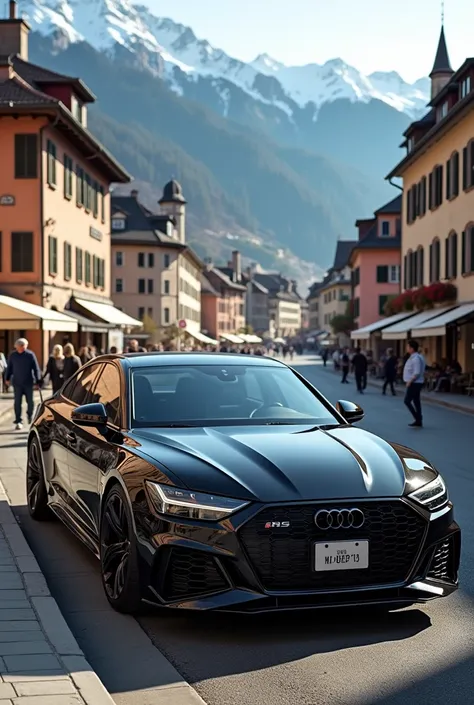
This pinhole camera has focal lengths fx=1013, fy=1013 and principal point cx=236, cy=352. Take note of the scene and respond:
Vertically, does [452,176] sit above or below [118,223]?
below

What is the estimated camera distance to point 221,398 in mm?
6918

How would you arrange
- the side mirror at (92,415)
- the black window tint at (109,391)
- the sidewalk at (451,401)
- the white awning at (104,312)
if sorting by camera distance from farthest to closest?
the white awning at (104,312) → the sidewalk at (451,401) → the black window tint at (109,391) → the side mirror at (92,415)

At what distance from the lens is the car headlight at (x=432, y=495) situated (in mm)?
5492

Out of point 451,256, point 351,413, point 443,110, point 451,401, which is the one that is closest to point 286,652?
point 351,413

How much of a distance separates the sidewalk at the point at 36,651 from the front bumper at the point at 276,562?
1.97 ft

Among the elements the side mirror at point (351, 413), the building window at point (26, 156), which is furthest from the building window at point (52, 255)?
the side mirror at point (351, 413)

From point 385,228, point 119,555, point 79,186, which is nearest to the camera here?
point 119,555

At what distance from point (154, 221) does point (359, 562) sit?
296 ft

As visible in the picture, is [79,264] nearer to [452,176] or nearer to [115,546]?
[452,176]

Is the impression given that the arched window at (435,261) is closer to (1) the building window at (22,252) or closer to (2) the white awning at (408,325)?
(2) the white awning at (408,325)

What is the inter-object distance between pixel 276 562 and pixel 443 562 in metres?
1.08

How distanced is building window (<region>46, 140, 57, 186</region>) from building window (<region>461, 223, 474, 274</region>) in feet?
54.0

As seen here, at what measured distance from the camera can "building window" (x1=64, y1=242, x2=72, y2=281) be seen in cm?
4388

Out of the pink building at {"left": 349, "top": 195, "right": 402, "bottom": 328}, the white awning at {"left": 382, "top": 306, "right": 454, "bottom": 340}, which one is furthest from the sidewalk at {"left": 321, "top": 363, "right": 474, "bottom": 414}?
the pink building at {"left": 349, "top": 195, "right": 402, "bottom": 328}
